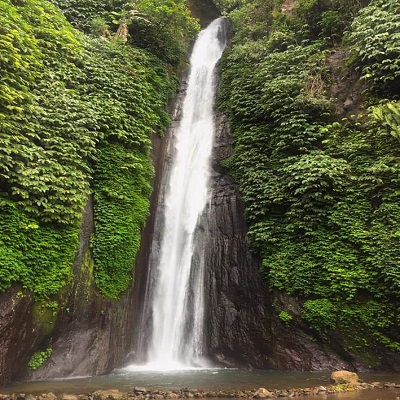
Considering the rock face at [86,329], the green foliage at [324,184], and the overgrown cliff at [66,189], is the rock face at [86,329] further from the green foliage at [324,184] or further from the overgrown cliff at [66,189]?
the green foliage at [324,184]

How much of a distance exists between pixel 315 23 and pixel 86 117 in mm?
13711

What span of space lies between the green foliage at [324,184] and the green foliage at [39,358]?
296 inches

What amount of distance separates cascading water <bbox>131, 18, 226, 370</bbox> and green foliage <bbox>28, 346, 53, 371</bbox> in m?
3.70

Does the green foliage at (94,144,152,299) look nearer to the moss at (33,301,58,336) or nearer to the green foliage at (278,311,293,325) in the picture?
the moss at (33,301,58,336)

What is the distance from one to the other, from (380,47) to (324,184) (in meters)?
6.39

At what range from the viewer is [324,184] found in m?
12.8

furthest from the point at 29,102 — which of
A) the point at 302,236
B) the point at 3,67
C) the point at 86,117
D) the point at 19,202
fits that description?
the point at 302,236

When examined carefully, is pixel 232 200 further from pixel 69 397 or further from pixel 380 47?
pixel 69 397

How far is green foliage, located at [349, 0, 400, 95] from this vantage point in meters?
13.9

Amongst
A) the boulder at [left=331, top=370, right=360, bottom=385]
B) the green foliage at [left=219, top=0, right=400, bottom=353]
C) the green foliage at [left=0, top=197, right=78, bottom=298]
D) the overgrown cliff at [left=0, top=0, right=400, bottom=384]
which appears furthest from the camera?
the green foliage at [left=219, top=0, right=400, bottom=353]

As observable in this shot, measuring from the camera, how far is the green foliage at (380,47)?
13.9 metres

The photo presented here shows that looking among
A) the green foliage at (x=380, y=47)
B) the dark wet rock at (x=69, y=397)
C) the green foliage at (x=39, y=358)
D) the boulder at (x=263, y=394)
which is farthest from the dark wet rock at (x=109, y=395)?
the green foliage at (x=380, y=47)

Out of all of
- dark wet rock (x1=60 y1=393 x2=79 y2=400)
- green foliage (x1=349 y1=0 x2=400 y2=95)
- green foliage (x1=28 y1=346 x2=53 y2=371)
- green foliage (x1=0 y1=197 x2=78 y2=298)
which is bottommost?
dark wet rock (x1=60 y1=393 x2=79 y2=400)

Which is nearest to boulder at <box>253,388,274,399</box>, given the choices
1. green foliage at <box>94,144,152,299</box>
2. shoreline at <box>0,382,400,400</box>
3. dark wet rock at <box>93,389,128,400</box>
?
shoreline at <box>0,382,400,400</box>
